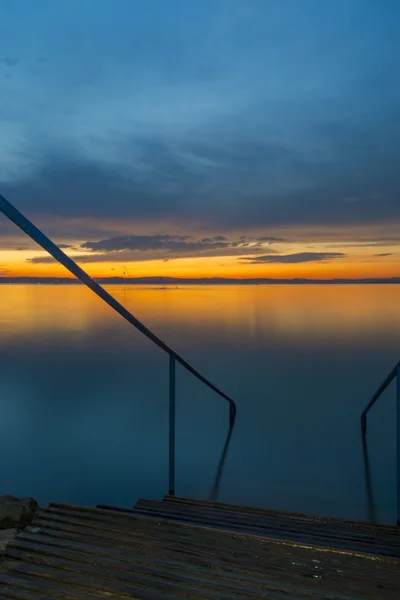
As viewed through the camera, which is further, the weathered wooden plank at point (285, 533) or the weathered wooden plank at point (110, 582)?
the weathered wooden plank at point (285, 533)

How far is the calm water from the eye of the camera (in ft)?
29.9

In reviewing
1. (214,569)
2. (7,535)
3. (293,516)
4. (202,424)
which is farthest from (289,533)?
(202,424)

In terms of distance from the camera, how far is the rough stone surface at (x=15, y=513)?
5758 millimetres

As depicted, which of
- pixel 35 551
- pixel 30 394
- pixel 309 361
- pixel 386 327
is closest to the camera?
pixel 35 551

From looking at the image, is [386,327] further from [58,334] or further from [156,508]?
[156,508]

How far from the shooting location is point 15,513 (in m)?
5.85

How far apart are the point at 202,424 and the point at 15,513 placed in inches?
310

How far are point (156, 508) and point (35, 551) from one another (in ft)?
6.16

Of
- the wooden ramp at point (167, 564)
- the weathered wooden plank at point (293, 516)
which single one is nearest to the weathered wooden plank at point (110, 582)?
the wooden ramp at point (167, 564)

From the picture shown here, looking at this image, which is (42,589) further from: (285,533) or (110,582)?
(285,533)

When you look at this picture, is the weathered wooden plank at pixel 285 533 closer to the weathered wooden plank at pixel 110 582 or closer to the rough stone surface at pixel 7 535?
the weathered wooden plank at pixel 110 582

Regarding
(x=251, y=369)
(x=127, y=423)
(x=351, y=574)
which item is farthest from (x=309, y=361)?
(x=351, y=574)

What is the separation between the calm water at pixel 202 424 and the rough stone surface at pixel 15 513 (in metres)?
2.66

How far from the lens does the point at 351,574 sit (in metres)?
2.62
